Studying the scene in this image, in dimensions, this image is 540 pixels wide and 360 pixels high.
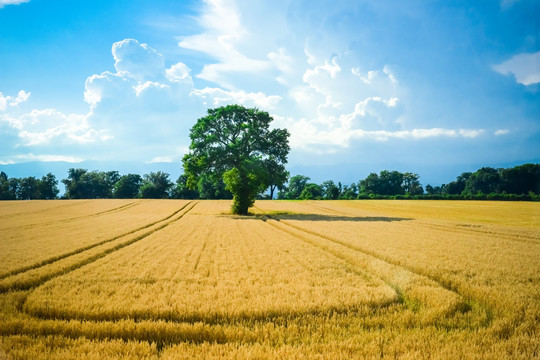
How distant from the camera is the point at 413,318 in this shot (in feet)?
21.1

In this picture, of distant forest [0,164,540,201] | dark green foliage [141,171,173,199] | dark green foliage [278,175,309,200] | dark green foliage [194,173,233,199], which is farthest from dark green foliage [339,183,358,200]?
dark green foliage [141,171,173,199]

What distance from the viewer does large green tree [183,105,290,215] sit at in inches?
1483

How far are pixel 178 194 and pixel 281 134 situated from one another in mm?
74986

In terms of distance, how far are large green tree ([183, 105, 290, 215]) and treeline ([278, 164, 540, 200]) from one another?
52.3m

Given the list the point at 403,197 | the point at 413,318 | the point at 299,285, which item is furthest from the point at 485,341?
the point at 403,197

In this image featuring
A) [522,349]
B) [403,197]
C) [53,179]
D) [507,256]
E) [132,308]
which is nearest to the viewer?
[522,349]

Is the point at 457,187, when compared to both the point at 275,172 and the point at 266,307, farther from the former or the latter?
the point at 266,307

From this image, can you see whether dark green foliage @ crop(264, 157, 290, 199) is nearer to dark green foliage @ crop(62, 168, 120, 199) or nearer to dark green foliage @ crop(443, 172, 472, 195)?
dark green foliage @ crop(62, 168, 120, 199)

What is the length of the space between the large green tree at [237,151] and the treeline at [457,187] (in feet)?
172

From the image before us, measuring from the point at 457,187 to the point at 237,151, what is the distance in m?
150

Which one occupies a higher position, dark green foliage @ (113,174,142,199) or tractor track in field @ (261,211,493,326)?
dark green foliage @ (113,174,142,199)

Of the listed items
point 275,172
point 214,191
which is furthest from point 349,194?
point 275,172

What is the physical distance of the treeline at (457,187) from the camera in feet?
295

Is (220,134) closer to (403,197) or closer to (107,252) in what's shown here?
(107,252)
